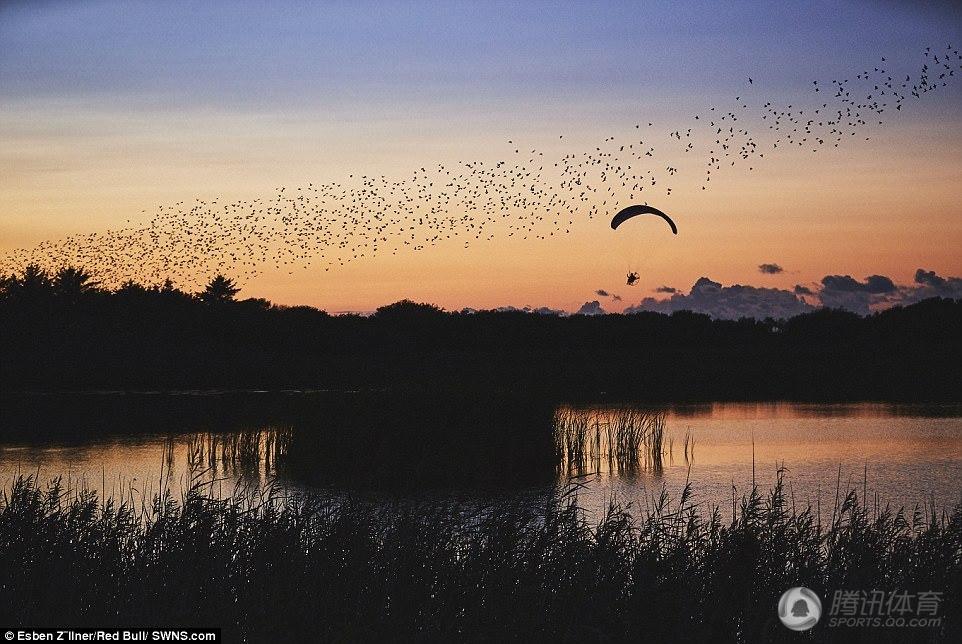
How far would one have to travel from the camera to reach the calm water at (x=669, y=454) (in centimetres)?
2027

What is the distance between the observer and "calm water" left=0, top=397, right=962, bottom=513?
20.3m

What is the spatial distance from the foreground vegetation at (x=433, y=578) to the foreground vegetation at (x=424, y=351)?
33532 mm

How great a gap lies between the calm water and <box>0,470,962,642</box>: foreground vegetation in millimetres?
4998

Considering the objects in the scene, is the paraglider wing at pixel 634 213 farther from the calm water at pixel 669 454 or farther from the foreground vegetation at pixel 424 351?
the foreground vegetation at pixel 424 351

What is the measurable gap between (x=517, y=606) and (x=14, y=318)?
2182 inches

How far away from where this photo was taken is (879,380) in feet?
166

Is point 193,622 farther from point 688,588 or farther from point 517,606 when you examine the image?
point 688,588

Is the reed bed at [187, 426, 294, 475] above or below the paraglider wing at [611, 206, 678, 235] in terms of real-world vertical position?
below

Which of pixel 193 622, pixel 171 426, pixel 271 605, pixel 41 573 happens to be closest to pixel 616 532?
pixel 271 605

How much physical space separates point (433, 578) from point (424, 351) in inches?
1932
